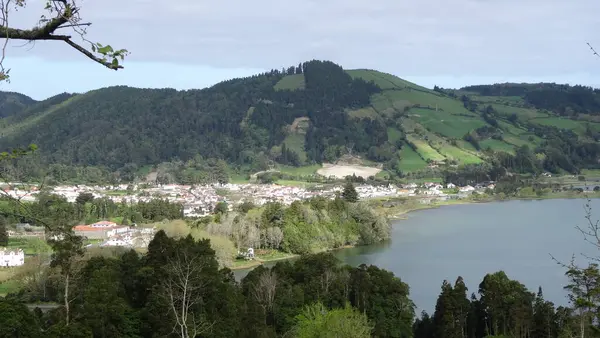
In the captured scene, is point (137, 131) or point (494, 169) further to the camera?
point (137, 131)

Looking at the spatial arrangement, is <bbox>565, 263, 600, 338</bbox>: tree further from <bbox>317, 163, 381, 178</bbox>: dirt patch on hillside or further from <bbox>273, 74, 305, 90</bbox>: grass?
<bbox>273, 74, 305, 90</bbox>: grass

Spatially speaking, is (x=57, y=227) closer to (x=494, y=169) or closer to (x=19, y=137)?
(x=494, y=169)

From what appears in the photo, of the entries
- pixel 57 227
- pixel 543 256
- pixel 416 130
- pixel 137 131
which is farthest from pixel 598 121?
pixel 57 227

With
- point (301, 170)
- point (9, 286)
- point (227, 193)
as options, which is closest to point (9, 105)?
point (301, 170)

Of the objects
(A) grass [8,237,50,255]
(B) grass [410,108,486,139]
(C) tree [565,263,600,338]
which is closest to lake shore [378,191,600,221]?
(B) grass [410,108,486,139]

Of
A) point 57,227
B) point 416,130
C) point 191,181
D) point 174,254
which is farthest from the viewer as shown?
point 416,130

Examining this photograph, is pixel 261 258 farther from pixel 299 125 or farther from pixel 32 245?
pixel 299 125

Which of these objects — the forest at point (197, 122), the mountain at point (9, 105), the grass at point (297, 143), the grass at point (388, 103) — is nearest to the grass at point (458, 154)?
the forest at point (197, 122)
